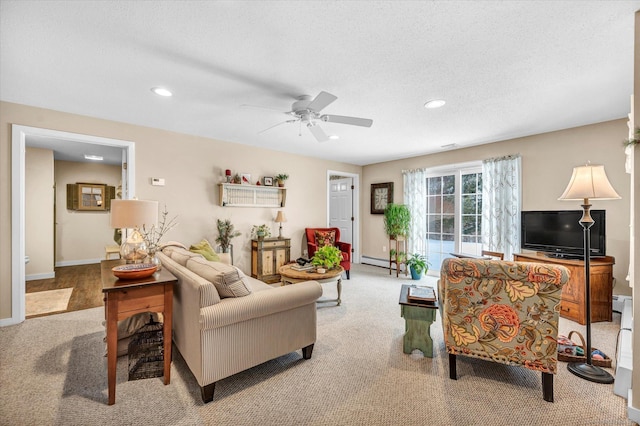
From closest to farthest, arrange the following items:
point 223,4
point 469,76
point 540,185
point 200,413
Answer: point 223,4, point 200,413, point 469,76, point 540,185

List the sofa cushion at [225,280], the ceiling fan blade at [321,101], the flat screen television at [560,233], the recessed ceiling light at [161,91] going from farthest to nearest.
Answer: the flat screen television at [560,233], the recessed ceiling light at [161,91], the ceiling fan blade at [321,101], the sofa cushion at [225,280]

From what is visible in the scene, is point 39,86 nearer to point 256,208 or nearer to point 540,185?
point 256,208

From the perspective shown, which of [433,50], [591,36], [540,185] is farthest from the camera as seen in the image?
[540,185]

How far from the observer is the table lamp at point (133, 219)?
7.11 feet

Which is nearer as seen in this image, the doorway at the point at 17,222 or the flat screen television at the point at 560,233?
the doorway at the point at 17,222

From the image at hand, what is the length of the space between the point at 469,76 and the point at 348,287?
11.2ft

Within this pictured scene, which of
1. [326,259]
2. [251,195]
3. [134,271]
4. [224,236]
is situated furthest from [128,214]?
[251,195]

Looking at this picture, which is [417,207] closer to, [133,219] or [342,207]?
[342,207]

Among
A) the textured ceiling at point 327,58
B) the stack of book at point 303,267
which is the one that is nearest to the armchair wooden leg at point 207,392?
the stack of book at point 303,267

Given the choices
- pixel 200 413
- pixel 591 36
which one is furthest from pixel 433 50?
pixel 200 413

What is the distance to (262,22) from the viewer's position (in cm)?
180

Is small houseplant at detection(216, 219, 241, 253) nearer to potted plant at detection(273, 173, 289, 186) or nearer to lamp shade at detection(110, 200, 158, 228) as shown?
potted plant at detection(273, 173, 289, 186)

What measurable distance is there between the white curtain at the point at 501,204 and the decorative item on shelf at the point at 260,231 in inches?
147

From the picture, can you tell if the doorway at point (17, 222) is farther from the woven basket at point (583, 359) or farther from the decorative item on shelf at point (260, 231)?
the woven basket at point (583, 359)
